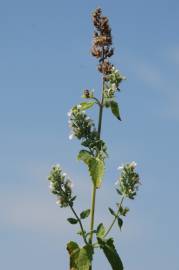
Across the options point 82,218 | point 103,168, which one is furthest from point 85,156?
point 82,218

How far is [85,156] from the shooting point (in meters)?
9.96

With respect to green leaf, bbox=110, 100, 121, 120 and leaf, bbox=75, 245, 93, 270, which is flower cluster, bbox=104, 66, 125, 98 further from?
leaf, bbox=75, 245, 93, 270

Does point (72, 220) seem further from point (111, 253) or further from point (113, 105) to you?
point (113, 105)

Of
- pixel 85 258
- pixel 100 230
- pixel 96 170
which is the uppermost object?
pixel 96 170

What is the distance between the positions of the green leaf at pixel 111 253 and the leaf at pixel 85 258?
0.75 ft

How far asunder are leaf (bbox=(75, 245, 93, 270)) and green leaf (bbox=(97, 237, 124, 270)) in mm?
229

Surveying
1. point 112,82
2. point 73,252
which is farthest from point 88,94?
point 73,252

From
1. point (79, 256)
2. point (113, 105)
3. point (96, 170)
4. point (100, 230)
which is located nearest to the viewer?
point (79, 256)

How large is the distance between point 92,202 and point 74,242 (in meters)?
0.83

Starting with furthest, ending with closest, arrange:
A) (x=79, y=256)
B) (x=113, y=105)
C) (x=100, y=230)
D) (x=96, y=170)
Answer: (x=113, y=105), (x=100, y=230), (x=96, y=170), (x=79, y=256)

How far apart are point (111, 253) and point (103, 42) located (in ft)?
12.1

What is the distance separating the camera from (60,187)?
1018 cm

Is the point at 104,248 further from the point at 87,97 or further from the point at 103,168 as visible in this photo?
the point at 87,97

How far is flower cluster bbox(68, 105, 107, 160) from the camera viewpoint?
9883mm
